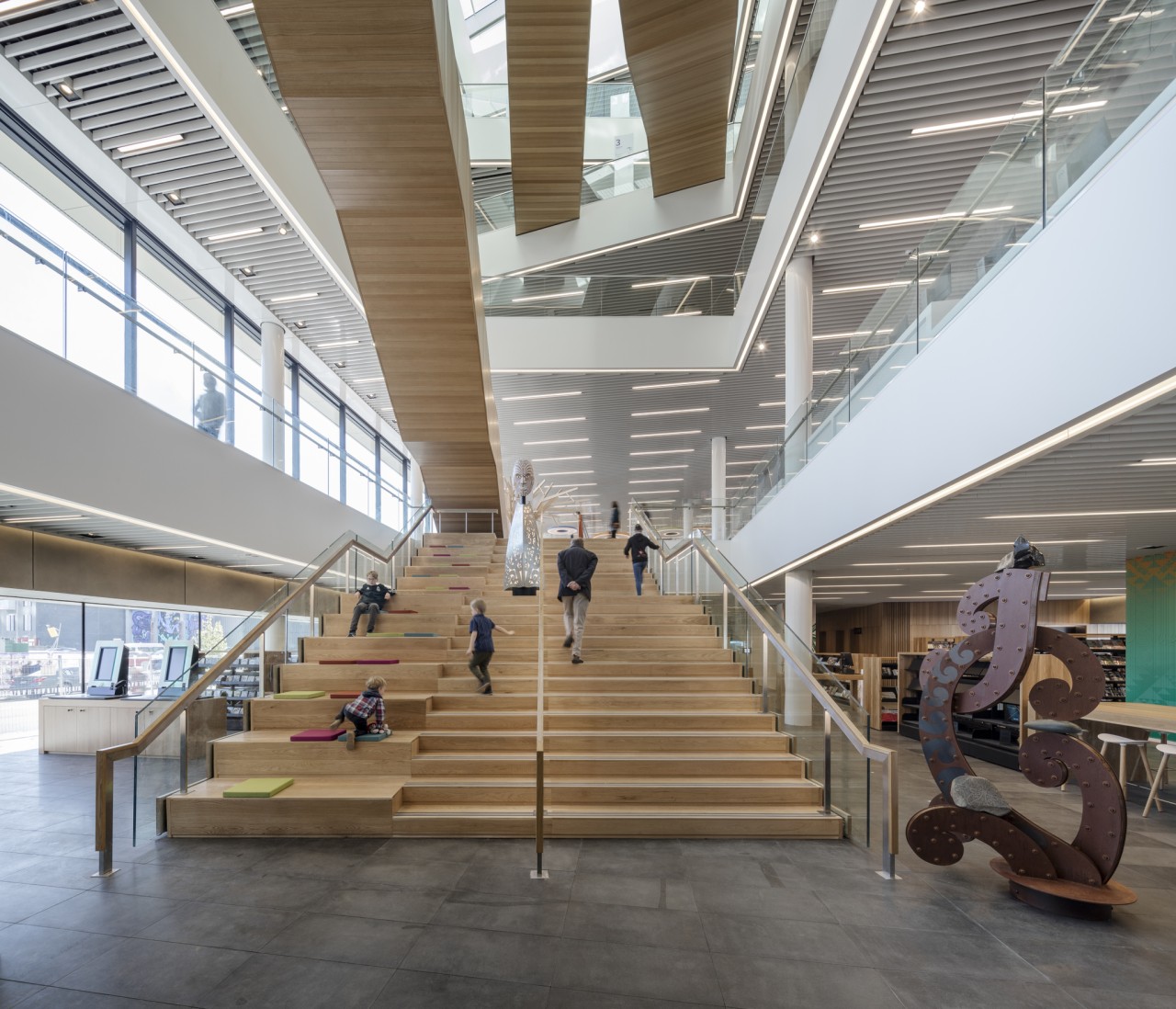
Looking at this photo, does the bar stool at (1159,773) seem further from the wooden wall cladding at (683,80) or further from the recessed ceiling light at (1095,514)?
the wooden wall cladding at (683,80)

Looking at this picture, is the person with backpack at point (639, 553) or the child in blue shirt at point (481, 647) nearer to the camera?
the child in blue shirt at point (481, 647)

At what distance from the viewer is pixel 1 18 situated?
7.26 metres

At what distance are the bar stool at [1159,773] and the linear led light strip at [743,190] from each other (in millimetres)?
6751

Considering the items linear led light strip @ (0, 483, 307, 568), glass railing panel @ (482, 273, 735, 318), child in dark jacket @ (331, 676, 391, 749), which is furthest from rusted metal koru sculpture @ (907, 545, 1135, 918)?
glass railing panel @ (482, 273, 735, 318)

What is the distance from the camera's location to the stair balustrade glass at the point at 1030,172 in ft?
13.0

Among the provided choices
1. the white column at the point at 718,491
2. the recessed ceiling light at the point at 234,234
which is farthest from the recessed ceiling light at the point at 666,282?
the recessed ceiling light at the point at 234,234

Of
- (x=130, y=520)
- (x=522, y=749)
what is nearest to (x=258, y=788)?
(x=522, y=749)

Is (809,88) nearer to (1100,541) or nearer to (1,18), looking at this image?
(1100,541)

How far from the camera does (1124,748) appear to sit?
29.2ft

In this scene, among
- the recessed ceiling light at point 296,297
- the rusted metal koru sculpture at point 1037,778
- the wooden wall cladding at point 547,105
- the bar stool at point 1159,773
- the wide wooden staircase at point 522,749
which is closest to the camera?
the rusted metal koru sculpture at point 1037,778

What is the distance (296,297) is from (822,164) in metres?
Result: 8.62

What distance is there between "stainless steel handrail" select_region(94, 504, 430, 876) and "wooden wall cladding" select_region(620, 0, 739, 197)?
8159 mm

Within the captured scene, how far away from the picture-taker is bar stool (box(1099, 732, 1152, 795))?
8617mm

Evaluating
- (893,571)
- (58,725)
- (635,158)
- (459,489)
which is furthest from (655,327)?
(58,725)
